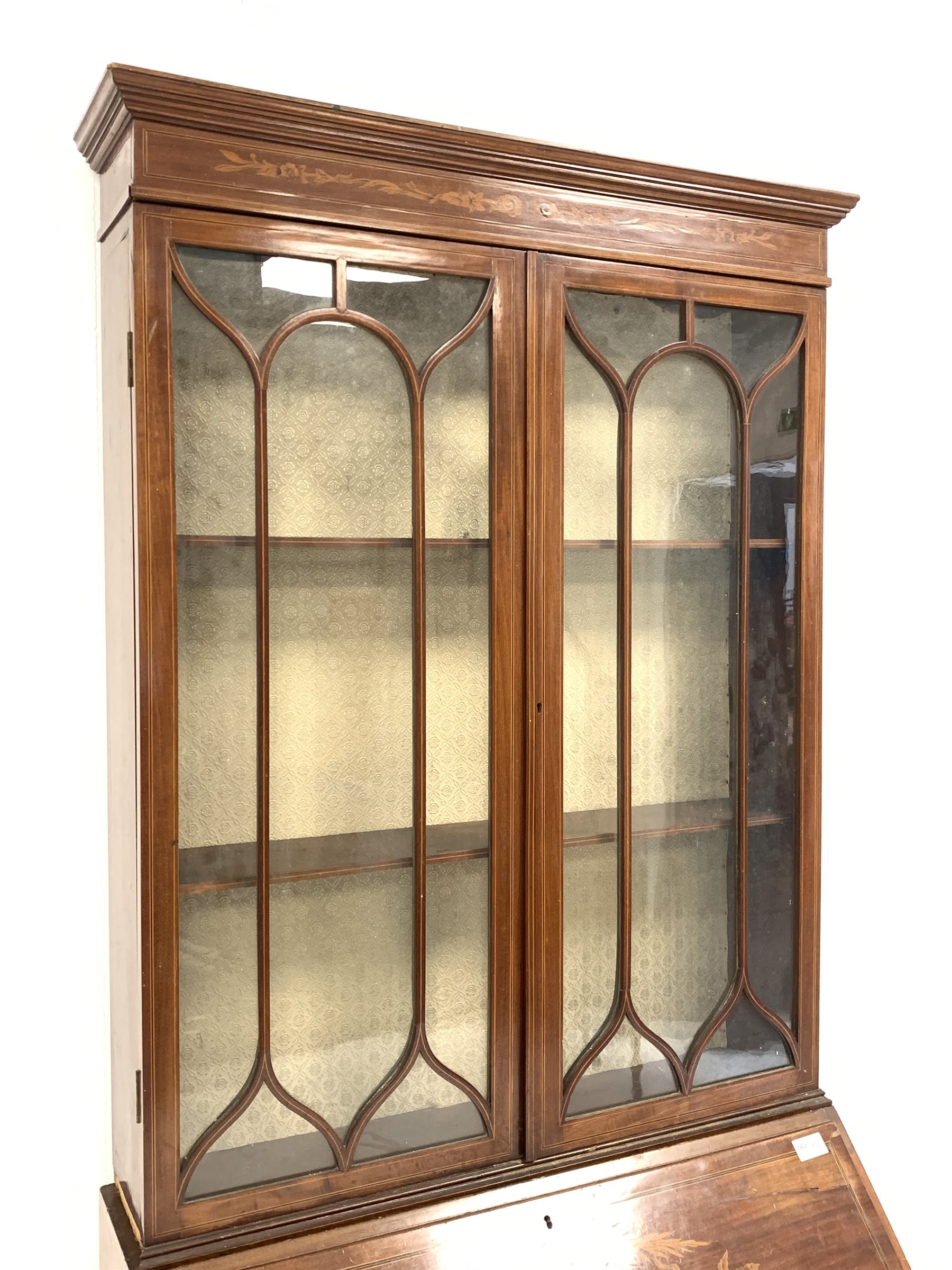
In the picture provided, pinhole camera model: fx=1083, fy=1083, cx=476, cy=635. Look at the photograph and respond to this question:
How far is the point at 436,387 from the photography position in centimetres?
150

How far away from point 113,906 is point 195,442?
0.68 m

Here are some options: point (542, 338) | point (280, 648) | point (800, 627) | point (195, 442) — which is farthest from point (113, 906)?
point (800, 627)

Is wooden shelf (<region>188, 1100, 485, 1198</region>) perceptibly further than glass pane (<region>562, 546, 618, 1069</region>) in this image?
No

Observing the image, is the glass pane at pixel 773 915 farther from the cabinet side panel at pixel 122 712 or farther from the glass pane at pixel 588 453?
the cabinet side panel at pixel 122 712

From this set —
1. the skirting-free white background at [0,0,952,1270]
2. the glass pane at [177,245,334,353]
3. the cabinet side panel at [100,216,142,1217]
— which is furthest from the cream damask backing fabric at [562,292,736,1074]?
the cabinet side panel at [100,216,142,1217]

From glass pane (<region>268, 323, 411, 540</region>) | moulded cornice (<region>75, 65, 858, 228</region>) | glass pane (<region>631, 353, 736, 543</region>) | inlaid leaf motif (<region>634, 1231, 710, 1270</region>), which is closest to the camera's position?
moulded cornice (<region>75, 65, 858, 228</region>)

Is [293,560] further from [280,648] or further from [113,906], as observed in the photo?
[113,906]

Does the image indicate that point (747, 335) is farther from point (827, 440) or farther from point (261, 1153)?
point (261, 1153)

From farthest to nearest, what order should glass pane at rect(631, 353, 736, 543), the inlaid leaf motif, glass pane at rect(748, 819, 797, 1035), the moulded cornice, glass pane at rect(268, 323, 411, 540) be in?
glass pane at rect(748, 819, 797, 1035), glass pane at rect(631, 353, 736, 543), the inlaid leaf motif, glass pane at rect(268, 323, 411, 540), the moulded cornice

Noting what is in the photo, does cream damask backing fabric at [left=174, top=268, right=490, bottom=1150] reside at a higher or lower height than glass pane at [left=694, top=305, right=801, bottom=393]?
lower

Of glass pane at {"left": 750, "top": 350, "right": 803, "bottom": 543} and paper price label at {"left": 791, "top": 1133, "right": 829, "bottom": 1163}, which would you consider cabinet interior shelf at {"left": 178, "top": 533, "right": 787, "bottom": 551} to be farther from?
paper price label at {"left": 791, "top": 1133, "right": 829, "bottom": 1163}

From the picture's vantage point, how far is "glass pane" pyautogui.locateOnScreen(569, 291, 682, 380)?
1.59 meters

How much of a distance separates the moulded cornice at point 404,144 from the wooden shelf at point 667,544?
50cm

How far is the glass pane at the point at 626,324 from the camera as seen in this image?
1586 millimetres
